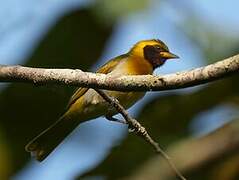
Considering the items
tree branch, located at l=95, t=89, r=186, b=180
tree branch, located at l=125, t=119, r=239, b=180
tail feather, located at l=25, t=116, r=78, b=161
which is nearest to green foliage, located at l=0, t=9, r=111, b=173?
tail feather, located at l=25, t=116, r=78, b=161

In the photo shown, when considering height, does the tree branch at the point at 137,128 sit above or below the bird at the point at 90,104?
above

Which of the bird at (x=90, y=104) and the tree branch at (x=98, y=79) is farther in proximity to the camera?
the bird at (x=90, y=104)

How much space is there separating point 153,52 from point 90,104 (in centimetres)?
87

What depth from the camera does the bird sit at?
4395mm

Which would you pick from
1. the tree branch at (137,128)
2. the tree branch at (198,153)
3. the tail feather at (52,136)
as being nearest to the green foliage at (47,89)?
the tail feather at (52,136)

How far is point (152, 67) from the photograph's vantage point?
16.3 ft

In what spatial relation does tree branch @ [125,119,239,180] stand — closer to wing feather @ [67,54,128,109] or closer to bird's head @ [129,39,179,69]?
wing feather @ [67,54,128,109]

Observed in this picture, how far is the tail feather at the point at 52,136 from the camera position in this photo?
4488 millimetres

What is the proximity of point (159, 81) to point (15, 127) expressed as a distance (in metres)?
1.30

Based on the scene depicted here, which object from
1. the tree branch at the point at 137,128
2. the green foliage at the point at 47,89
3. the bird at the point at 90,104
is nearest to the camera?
the tree branch at the point at 137,128

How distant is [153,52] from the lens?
514 cm

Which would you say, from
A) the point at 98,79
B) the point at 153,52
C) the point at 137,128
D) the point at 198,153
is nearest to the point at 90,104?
the point at 153,52

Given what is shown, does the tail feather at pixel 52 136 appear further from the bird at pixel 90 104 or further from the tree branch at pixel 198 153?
the tree branch at pixel 198 153

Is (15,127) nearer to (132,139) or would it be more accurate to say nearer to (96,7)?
(132,139)
